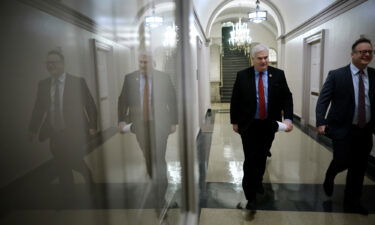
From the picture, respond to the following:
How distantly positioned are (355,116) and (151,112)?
90.2 inches

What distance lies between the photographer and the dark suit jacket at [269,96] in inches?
105

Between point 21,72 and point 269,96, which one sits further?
point 269,96

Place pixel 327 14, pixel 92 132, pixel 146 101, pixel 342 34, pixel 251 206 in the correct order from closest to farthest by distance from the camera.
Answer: pixel 92 132
pixel 146 101
pixel 251 206
pixel 342 34
pixel 327 14

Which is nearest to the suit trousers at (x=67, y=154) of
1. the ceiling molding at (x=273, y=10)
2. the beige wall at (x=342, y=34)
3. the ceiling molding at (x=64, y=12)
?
the ceiling molding at (x=64, y=12)

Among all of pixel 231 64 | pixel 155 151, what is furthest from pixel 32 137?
pixel 231 64

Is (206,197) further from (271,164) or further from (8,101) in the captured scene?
(8,101)

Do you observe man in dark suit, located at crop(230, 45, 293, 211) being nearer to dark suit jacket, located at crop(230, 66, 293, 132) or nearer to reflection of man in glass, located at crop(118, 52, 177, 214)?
dark suit jacket, located at crop(230, 66, 293, 132)

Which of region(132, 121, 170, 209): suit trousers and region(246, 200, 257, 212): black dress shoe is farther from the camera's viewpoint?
region(246, 200, 257, 212): black dress shoe

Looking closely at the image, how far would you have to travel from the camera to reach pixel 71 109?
A: 1.65 ft

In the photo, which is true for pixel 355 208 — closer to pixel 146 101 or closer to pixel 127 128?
pixel 146 101

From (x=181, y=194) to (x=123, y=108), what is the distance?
110 cm

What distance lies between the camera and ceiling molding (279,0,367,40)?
464 centimetres

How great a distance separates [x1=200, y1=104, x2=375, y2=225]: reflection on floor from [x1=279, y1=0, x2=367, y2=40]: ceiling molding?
103 inches

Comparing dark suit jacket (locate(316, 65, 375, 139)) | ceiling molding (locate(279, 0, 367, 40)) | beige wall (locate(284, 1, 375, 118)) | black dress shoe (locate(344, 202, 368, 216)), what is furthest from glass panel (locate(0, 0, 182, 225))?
ceiling molding (locate(279, 0, 367, 40))
